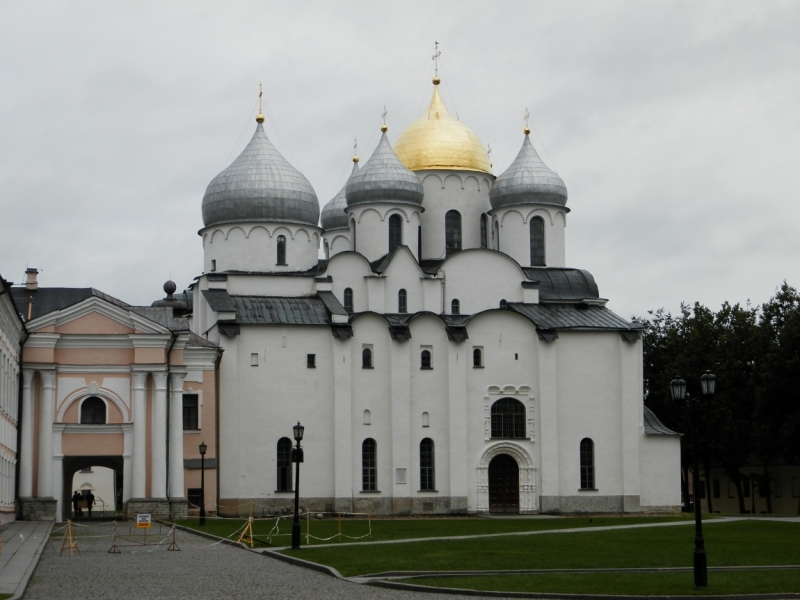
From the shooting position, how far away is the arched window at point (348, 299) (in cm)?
5709

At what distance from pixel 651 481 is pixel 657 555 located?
28731 mm

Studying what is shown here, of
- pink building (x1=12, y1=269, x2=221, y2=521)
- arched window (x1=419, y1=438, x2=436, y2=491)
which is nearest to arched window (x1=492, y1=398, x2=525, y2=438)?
arched window (x1=419, y1=438, x2=436, y2=491)

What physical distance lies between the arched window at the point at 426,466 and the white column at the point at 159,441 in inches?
445

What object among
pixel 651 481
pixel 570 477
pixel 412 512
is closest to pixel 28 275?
pixel 412 512

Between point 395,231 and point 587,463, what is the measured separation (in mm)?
12877

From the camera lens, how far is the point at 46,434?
4744cm

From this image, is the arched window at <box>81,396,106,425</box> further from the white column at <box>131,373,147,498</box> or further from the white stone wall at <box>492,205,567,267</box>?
the white stone wall at <box>492,205,567,267</box>

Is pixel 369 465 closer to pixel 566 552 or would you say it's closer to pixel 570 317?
pixel 570 317

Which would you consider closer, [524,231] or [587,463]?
[587,463]

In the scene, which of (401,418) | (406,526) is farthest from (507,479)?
(406,526)

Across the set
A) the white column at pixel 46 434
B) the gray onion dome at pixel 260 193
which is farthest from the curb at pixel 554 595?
the gray onion dome at pixel 260 193

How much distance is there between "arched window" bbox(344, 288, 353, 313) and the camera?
57.1 m

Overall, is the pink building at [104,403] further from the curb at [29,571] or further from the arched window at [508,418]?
the arched window at [508,418]

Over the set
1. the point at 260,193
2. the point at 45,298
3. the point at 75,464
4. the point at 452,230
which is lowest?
the point at 75,464
